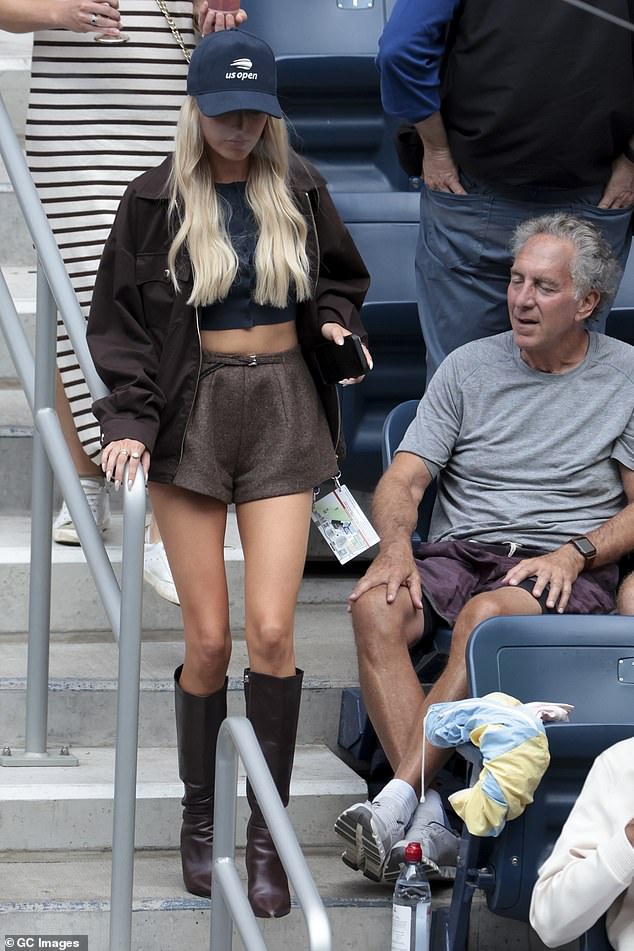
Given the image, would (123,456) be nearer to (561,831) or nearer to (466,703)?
(466,703)

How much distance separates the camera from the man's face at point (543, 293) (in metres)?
3.44

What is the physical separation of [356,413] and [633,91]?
42.7 inches

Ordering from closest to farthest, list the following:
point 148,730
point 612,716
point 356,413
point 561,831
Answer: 1. point 561,831
2. point 612,716
3. point 148,730
4. point 356,413

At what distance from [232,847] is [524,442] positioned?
51.5 inches

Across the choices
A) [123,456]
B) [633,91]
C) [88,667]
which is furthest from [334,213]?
[88,667]

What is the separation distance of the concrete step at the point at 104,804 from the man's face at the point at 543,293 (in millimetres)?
1021

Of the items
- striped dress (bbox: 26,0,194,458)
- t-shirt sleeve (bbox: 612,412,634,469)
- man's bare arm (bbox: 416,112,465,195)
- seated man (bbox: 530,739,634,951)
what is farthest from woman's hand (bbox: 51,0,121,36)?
seated man (bbox: 530,739,634,951)

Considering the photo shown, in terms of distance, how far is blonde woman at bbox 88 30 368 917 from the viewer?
9.16 ft

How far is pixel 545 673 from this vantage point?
9.50 feet

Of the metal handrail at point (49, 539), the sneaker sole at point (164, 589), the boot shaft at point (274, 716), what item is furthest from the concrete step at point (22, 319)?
the boot shaft at point (274, 716)

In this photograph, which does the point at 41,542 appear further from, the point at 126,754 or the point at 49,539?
the point at 126,754

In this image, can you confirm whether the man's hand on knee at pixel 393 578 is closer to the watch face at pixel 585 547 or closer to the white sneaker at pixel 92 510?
the watch face at pixel 585 547

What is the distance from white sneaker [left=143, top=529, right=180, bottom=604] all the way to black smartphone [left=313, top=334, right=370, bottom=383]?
2.46ft

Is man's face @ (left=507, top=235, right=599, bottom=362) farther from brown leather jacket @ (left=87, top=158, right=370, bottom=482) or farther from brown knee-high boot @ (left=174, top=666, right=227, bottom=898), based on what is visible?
brown knee-high boot @ (left=174, top=666, right=227, bottom=898)
